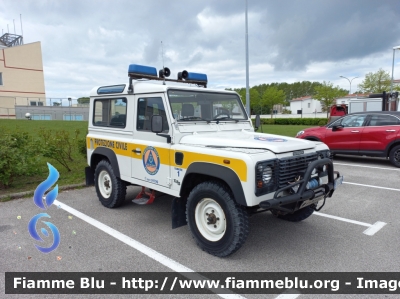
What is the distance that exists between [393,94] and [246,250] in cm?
1565

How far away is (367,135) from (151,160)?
7.89m

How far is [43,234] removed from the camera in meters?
4.45

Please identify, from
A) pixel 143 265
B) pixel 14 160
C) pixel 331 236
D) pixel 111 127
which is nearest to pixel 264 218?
pixel 331 236

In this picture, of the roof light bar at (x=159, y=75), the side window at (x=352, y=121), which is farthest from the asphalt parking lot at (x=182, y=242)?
the side window at (x=352, y=121)

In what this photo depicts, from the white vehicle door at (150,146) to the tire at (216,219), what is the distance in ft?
1.89

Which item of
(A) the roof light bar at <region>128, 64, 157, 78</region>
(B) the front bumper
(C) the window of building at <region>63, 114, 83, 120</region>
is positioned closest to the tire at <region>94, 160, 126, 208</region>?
(A) the roof light bar at <region>128, 64, 157, 78</region>

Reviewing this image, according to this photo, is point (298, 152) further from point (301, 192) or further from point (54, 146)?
point (54, 146)

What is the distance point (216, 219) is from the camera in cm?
379

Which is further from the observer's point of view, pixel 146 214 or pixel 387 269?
pixel 146 214

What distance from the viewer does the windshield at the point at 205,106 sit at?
4.40 meters

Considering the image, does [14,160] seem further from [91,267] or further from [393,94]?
[393,94]

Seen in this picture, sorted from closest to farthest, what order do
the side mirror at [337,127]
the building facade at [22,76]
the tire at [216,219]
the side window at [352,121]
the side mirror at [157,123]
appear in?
the tire at [216,219] < the side mirror at [157,123] < the side window at [352,121] < the side mirror at [337,127] < the building facade at [22,76]

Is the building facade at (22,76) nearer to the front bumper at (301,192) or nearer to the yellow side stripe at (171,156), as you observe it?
the yellow side stripe at (171,156)

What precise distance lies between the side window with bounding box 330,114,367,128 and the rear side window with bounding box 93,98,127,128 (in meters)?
8.06
